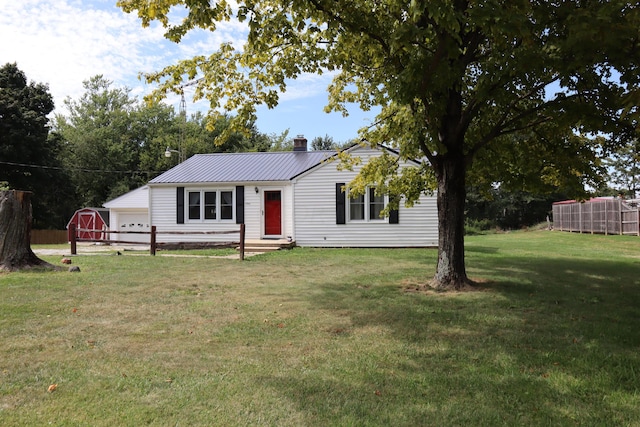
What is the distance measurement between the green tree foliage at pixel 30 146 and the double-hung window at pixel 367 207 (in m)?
23.5

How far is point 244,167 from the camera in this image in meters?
20.4

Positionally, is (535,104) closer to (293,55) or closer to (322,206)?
(293,55)

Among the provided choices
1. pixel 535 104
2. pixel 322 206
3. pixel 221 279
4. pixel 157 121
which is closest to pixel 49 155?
pixel 157 121

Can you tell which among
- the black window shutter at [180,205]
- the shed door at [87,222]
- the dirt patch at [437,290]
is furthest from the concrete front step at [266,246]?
the shed door at [87,222]

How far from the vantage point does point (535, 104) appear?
9.07m

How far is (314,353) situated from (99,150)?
3742 cm

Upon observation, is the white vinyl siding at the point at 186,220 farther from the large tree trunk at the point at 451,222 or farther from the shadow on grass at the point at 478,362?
the shadow on grass at the point at 478,362

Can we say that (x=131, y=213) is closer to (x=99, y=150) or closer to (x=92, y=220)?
(x=92, y=220)

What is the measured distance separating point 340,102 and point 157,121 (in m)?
35.6

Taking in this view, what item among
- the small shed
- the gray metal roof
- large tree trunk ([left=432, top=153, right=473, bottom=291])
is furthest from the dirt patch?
the small shed

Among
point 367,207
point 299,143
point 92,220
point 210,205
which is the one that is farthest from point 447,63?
point 92,220

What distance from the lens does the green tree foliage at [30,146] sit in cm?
2891

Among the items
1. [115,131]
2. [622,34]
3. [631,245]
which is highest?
[115,131]

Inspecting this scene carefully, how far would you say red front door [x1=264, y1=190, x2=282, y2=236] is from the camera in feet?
62.1
